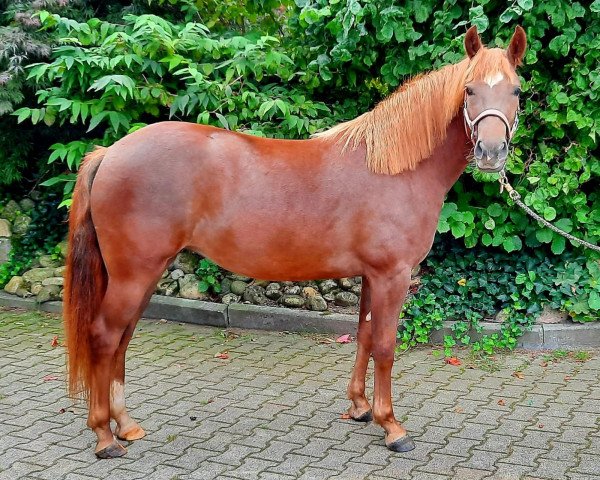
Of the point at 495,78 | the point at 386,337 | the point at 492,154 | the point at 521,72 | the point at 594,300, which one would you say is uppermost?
the point at 521,72

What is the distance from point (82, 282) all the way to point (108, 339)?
0.33m

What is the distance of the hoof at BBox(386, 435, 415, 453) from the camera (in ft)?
11.6

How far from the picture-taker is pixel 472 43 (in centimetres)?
A: 333

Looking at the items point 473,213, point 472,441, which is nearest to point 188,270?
point 473,213

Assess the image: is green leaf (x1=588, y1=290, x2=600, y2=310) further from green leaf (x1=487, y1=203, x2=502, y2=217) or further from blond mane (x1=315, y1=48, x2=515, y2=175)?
blond mane (x1=315, y1=48, x2=515, y2=175)

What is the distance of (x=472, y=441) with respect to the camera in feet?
12.0

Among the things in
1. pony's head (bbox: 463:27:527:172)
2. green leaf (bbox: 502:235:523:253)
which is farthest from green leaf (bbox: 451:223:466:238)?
pony's head (bbox: 463:27:527:172)

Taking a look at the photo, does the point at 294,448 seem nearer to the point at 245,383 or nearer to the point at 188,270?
the point at 245,383

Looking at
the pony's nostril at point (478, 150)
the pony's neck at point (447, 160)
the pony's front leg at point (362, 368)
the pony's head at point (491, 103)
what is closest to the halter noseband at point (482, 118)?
the pony's head at point (491, 103)

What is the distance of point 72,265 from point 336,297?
9.23ft

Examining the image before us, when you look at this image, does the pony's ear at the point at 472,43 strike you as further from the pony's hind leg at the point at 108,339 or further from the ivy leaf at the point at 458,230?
the ivy leaf at the point at 458,230

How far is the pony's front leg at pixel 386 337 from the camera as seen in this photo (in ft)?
11.6

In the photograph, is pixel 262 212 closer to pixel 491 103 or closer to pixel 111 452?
pixel 491 103

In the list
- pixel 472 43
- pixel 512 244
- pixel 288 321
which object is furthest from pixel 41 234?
pixel 472 43
